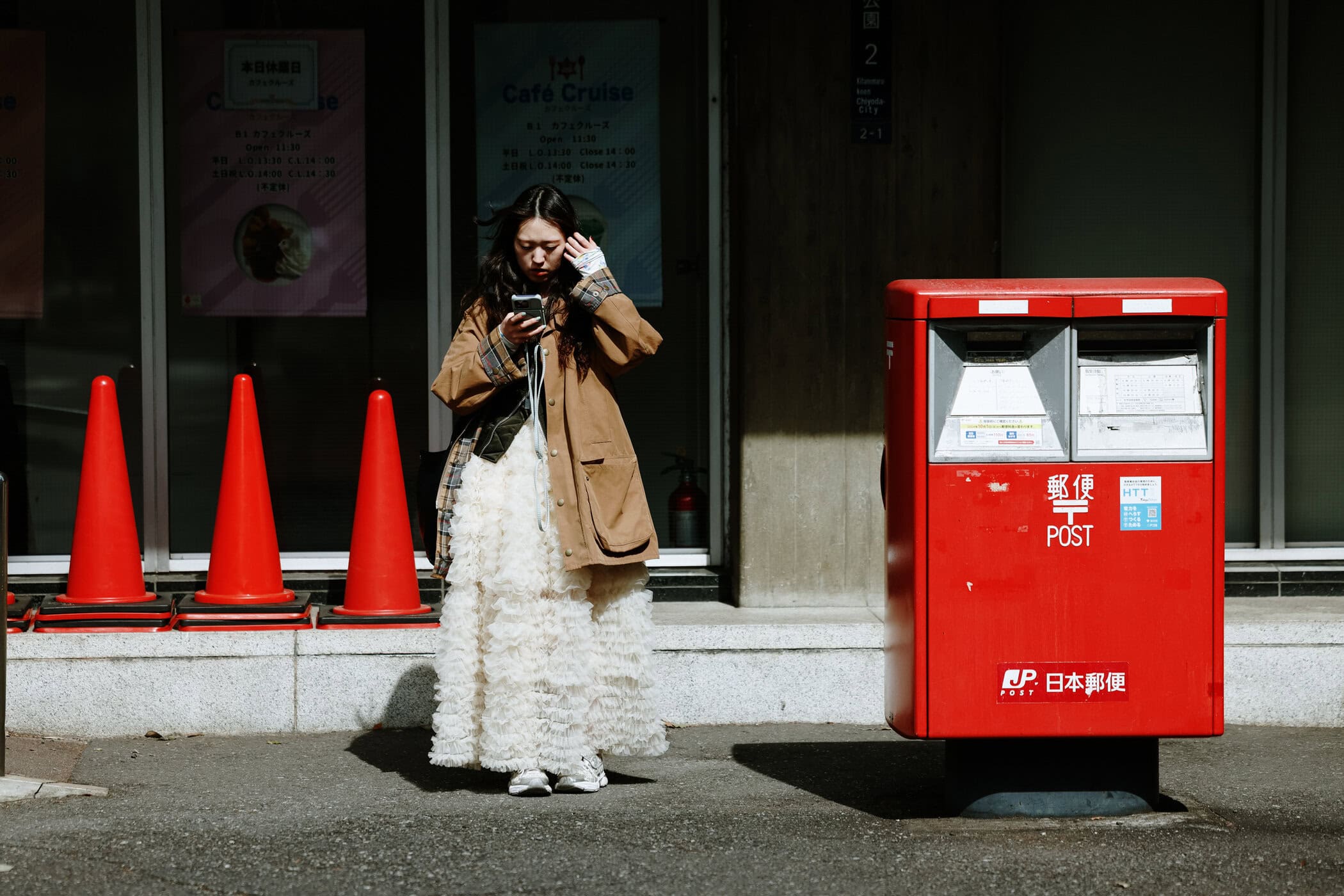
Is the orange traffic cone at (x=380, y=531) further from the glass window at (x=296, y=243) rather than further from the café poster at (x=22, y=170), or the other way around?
the café poster at (x=22, y=170)

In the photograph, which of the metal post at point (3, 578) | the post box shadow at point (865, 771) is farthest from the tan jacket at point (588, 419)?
the metal post at point (3, 578)

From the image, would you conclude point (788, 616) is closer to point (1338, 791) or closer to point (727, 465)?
point (727, 465)

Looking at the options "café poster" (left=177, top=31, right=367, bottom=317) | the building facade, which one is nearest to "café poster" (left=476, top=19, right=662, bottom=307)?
the building facade

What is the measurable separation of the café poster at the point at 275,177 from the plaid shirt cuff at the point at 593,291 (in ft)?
7.96

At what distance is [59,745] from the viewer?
5.98 metres

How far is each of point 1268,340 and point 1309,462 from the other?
0.60 m

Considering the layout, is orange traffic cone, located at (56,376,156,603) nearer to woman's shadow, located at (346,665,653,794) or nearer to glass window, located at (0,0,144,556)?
glass window, located at (0,0,144,556)

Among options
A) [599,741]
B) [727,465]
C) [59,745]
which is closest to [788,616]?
[727,465]

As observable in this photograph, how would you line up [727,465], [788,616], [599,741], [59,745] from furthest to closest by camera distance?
[727,465] → [788,616] → [59,745] → [599,741]

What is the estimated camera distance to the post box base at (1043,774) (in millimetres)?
4867

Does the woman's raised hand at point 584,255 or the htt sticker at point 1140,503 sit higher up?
the woman's raised hand at point 584,255

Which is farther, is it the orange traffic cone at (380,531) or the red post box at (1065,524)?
the orange traffic cone at (380,531)

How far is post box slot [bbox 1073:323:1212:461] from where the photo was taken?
15.4 feet

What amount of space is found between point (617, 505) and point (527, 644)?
0.51 m
